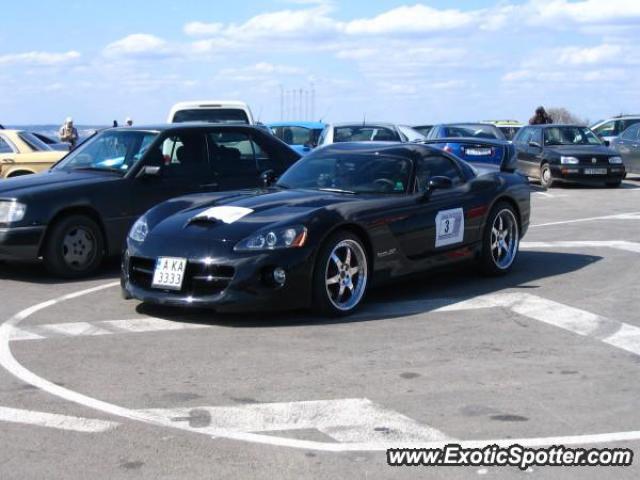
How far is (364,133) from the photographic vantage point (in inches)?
803

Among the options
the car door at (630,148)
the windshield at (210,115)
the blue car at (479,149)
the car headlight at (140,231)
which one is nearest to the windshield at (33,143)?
the windshield at (210,115)

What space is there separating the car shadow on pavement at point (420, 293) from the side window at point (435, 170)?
78 cm

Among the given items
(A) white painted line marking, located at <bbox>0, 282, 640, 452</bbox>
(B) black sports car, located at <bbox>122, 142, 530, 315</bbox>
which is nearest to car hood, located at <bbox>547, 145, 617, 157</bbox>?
(B) black sports car, located at <bbox>122, 142, 530, 315</bbox>

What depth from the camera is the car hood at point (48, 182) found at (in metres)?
9.58

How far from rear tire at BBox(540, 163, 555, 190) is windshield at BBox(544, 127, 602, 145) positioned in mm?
839

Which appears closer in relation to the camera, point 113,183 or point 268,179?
point 268,179

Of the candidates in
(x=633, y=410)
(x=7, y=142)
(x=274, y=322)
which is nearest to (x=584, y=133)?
(x=7, y=142)

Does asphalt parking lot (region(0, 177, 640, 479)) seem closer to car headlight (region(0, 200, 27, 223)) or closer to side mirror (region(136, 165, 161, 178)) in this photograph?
car headlight (region(0, 200, 27, 223))

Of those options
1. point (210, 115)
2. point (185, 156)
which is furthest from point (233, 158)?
point (210, 115)

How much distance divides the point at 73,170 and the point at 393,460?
22.3ft

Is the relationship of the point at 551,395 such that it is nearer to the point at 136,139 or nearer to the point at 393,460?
the point at 393,460

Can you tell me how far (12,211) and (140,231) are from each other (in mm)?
2008

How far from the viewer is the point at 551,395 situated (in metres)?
5.61

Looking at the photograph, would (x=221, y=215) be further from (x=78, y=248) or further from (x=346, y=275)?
(x=78, y=248)
